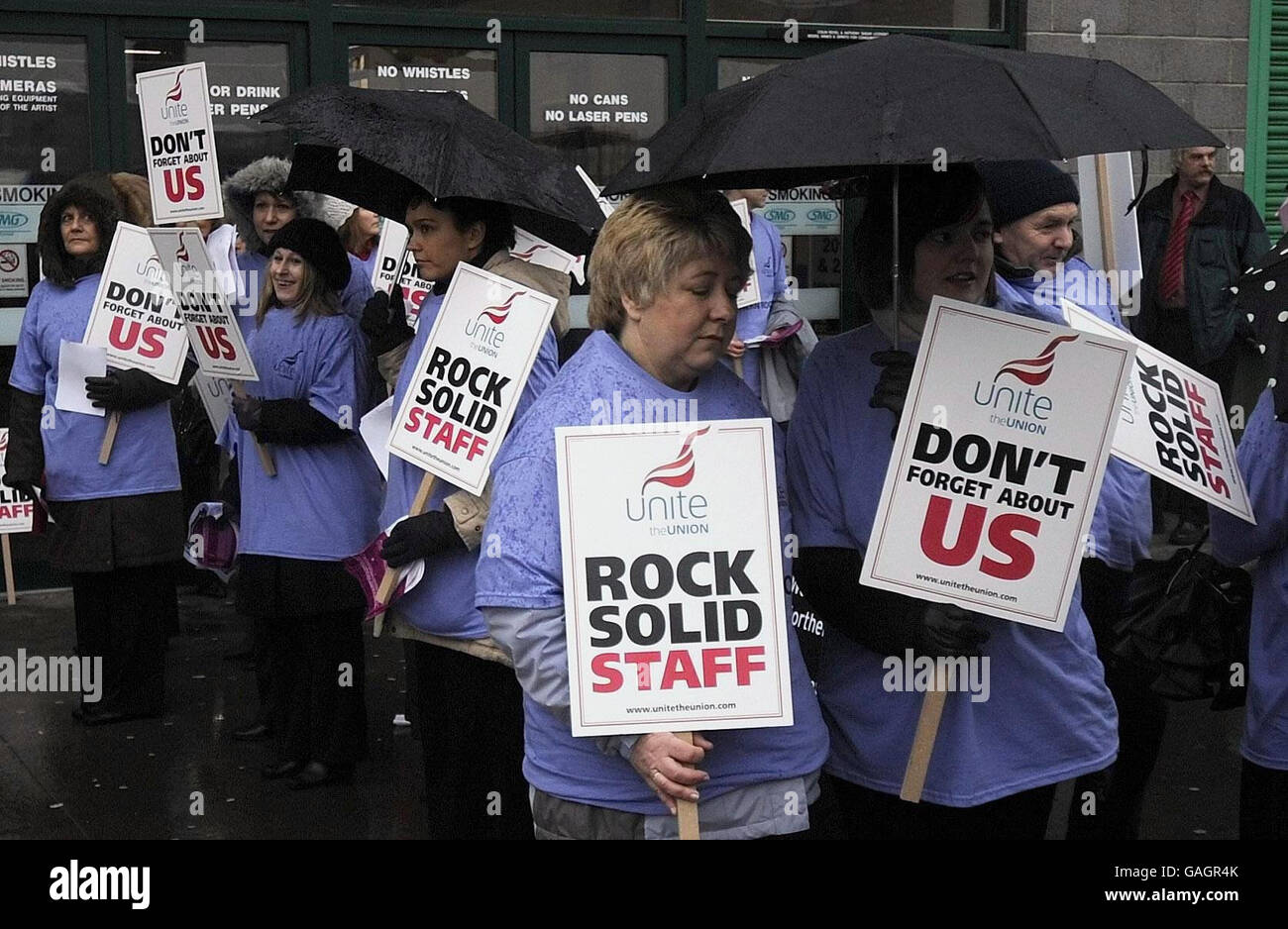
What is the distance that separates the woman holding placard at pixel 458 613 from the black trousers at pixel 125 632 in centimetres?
282

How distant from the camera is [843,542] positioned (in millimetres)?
3533

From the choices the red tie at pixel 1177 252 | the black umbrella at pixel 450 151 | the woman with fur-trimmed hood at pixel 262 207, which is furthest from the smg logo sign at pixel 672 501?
the red tie at pixel 1177 252

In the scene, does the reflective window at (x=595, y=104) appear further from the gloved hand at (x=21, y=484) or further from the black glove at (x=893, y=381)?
the black glove at (x=893, y=381)

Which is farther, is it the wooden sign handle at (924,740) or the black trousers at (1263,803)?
the black trousers at (1263,803)

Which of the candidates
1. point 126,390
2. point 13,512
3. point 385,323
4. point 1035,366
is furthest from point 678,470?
point 13,512

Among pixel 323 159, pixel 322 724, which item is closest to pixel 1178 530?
pixel 322 724

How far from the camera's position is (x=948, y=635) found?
3338 millimetres

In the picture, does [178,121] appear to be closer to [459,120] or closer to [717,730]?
[459,120]

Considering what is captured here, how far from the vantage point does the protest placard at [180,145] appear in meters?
6.58

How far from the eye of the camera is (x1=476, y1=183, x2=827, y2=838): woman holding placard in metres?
3.17

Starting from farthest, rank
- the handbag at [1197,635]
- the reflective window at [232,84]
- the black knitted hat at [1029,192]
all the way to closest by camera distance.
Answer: the reflective window at [232,84] < the black knitted hat at [1029,192] < the handbag at [1197,635]

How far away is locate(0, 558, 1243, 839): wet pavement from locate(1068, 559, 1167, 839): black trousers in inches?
13.3

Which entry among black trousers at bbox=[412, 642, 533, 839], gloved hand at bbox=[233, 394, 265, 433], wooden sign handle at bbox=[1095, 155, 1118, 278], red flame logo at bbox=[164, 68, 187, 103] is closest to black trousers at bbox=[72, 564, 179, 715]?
gloved hand at bbox=[233, 394, 265, 433]

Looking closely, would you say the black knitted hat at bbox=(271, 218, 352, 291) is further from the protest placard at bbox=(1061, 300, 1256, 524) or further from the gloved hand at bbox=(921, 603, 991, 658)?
the gloved hand at bbox=(921, 603, 991, 658)
